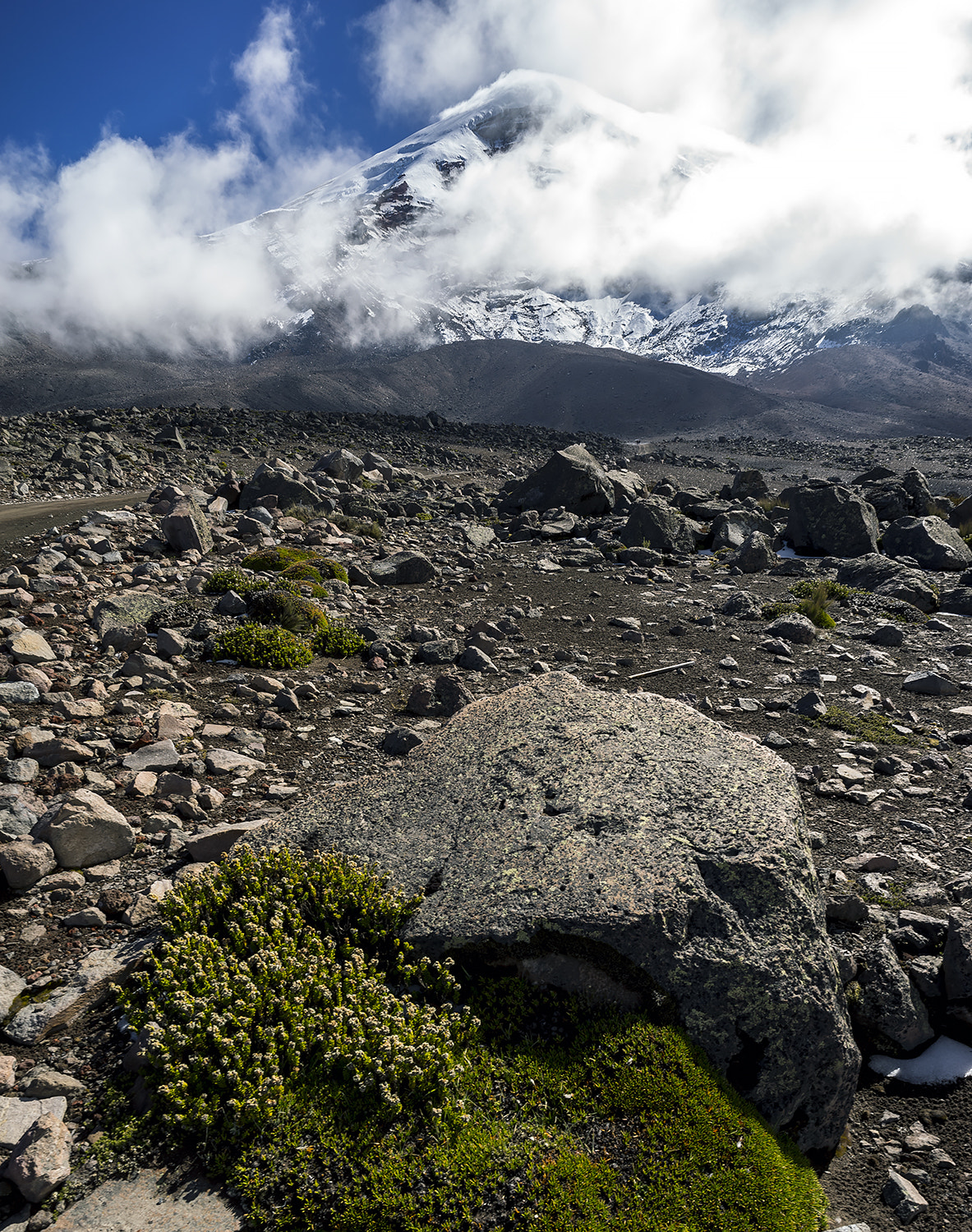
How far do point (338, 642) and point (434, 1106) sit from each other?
749cm

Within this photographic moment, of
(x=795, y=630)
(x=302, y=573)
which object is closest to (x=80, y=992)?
(x=302, y=573)

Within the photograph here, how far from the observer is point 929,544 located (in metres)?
17.0

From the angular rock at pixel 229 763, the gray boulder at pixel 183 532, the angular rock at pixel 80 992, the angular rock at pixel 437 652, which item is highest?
the gray boulder at pixel 183 532

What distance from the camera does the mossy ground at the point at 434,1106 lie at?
2.88 meters

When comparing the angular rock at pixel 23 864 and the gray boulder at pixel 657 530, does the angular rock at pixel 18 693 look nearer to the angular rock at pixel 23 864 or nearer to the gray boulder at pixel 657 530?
the angular rock at pixel 23 864

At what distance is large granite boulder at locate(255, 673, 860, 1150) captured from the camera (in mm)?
3516

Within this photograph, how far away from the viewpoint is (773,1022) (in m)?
3.50

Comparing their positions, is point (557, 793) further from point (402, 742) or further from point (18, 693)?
point (18, 693)

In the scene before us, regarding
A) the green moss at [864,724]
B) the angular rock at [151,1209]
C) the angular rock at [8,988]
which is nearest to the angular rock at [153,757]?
the angular rock at [8,988]

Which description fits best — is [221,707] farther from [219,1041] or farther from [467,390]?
[467,390]

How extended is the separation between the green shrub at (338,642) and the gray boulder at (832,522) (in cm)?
1405

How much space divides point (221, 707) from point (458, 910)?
15.9 feet

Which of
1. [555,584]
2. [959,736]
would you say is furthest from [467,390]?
[959,736]

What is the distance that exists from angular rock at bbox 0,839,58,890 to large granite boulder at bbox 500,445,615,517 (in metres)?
20.7
